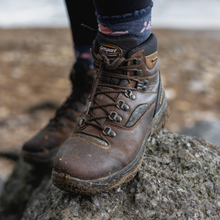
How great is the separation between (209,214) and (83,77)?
1.32 m

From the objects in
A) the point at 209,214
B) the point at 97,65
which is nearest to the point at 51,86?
the point at 97,65

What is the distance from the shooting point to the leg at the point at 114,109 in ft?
4.12

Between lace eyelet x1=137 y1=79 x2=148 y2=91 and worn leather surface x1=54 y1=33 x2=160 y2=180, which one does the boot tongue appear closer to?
worn leather surface x1=54 y1=33 x2=160 y2=180

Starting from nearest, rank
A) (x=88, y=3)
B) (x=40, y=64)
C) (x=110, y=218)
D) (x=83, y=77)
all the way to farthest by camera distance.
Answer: (x=110, y=218), (x=88, y=3), (x=83, y=77), (x=40, y=64)

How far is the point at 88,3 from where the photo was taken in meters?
1.88

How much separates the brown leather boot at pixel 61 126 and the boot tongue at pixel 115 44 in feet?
2.10

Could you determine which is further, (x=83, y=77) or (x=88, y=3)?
(x=83, y=77)

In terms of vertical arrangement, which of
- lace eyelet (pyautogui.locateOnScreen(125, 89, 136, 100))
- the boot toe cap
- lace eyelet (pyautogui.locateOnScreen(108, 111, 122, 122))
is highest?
lace eyelet (pyautogui.locateOnScreen(125, 89, 136, 100))

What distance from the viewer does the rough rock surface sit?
1301 mm

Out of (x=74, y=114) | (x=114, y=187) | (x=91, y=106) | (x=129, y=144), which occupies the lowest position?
(x=74, y=114)

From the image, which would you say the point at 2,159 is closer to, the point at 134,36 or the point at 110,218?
the point at 110,218

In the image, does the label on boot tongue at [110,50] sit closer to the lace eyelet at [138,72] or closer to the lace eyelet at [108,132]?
the lace eyelet at [138,72]

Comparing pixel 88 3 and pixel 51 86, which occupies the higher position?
pixel 88 3

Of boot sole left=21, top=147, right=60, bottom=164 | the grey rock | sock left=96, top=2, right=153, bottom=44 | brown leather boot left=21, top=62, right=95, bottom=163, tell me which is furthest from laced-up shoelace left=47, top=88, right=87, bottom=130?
the grey rock
